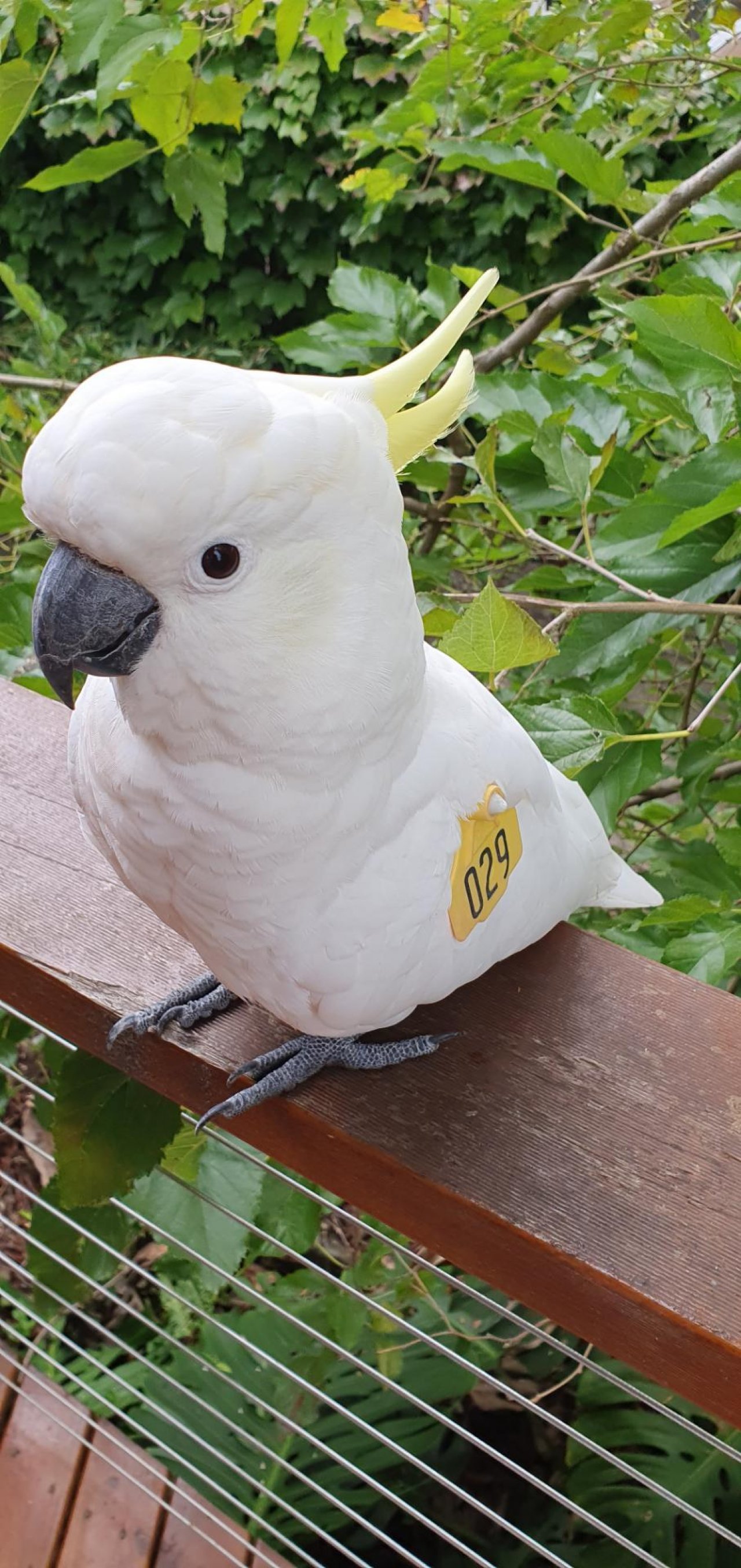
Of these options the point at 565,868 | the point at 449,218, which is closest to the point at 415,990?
the point at 565,868

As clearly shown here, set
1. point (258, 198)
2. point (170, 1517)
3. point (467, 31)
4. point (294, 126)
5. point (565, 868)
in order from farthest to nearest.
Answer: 1. point (258, 198)
2. point (294, 126)
3. point (170, 1517)
4. point (467, 31)
5. point (565, 868)

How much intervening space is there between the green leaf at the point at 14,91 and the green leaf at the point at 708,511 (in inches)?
20.1

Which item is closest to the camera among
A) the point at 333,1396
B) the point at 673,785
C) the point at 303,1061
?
the point at 303,1061

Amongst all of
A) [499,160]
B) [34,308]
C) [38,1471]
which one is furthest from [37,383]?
[38,1471]

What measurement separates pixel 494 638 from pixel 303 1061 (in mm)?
262

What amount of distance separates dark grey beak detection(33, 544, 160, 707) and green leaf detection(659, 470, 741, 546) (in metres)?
0.39

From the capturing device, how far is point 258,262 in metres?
3.99

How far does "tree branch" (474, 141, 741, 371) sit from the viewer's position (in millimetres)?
980

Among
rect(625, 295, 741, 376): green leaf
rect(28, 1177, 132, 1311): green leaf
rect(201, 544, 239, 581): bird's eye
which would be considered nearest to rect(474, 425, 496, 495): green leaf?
rect(625, 295, 741, 376): green leaf

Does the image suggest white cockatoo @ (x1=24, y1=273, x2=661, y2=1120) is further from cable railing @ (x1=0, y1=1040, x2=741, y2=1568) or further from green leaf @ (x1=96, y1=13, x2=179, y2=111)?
green leaf @ (x1=96, y1=13, x2=179, y2=111)

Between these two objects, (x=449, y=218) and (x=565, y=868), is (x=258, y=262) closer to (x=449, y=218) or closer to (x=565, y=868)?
(x=449, y=218)

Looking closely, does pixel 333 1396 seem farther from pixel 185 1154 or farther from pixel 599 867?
pixel 599 867

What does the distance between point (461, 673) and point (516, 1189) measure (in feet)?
0.92

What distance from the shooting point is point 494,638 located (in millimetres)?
651
